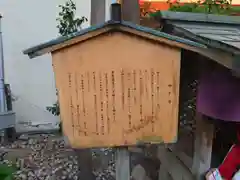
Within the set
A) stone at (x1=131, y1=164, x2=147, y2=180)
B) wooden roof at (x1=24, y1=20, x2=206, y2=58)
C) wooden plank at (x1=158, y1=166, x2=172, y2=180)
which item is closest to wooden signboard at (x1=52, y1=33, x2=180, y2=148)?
wooden roof at (x1=24, y1=20, x2=206, y2=58)

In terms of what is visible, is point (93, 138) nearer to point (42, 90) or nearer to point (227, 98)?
point (227, 98)

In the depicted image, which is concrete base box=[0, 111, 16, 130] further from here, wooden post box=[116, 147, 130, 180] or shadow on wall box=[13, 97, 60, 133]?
wooden post box=[116, 147, 130, 180]

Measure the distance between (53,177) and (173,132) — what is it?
3308 mm

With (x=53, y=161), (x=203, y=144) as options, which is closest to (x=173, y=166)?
(x=203, y=144)

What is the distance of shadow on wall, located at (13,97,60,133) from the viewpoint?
630cm

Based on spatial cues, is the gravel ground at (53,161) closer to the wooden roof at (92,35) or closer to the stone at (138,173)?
the stone at (138,173)

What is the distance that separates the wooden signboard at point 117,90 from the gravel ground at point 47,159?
3052 mm

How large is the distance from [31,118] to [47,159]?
1290 millimetres

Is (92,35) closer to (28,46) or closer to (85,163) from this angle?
(85,163)

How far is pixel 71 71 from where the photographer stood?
178 cm

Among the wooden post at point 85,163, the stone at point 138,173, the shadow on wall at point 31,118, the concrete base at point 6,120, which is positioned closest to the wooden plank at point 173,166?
the stone at point 138,173

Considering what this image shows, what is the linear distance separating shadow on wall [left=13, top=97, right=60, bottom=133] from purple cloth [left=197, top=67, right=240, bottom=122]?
182 inches

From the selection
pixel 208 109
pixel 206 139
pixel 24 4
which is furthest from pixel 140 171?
pixel 24 4

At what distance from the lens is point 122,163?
2096mm
